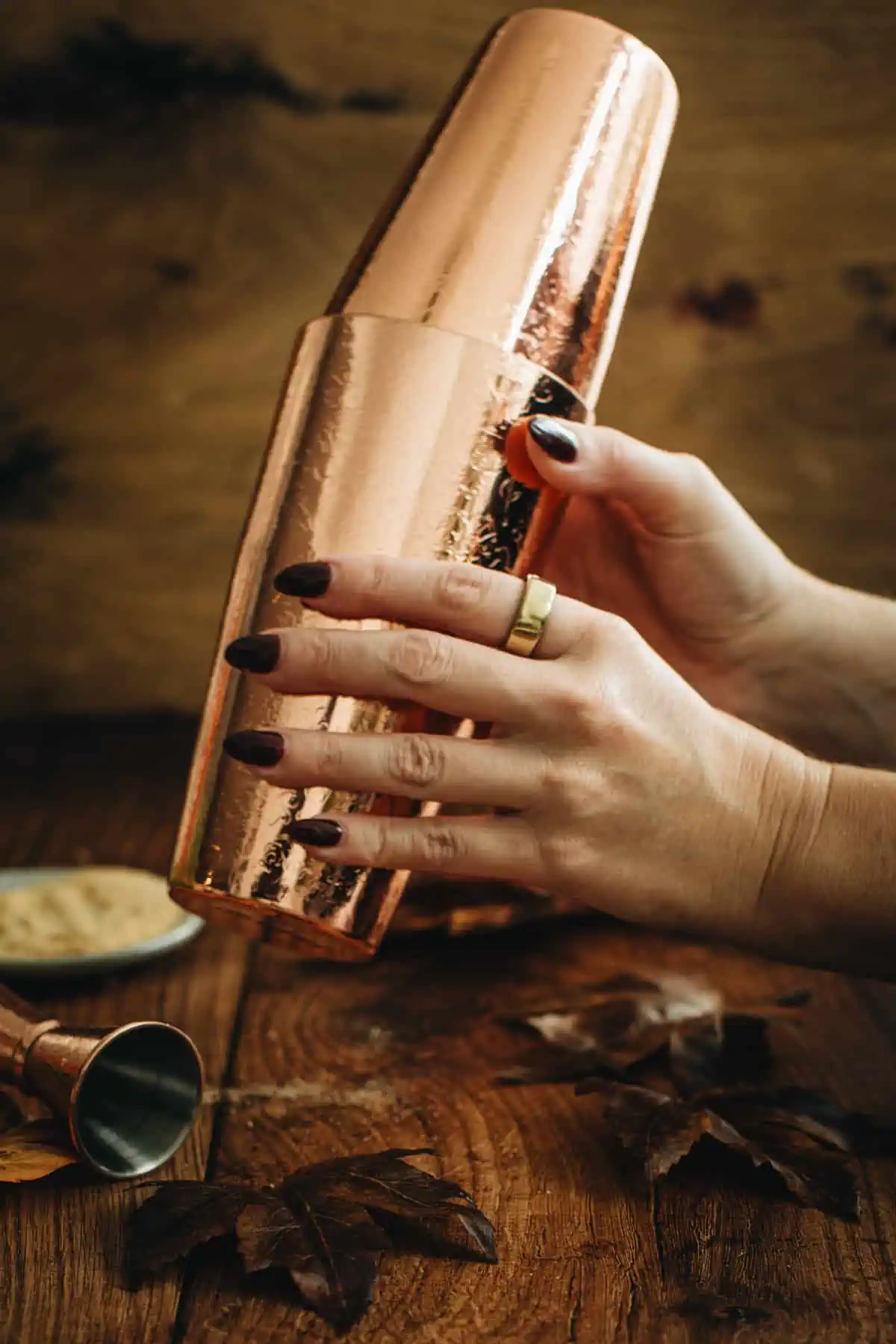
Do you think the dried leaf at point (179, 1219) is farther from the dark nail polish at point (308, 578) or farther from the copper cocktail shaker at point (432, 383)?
the dark nail polish at point (308, 578)

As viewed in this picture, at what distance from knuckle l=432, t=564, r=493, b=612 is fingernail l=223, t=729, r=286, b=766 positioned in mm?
100

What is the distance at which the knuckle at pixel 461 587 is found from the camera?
0.59 meters

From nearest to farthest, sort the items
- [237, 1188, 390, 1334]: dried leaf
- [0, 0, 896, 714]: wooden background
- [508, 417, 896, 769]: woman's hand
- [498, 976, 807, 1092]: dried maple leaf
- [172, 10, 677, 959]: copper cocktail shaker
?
1. [237, 1188, 390, 1334]: dried leaf
2. [172, 10, 677, 959]: copper cocktail shaker
3. [498, 976, 807, 1092]: dried maple leaf
4. [508, 417, 896, 769]: woman's hand
5. [0, 0, 896, 714]: wooden background

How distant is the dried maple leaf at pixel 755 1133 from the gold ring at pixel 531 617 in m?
0.24

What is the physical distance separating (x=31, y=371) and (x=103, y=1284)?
3.26 feet

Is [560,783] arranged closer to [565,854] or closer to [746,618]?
[565,854]

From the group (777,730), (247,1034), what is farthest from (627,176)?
(247,1034)

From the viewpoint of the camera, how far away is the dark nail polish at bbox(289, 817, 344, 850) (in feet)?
1.94

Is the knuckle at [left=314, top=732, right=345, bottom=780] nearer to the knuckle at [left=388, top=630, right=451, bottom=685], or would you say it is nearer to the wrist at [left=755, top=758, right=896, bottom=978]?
the knuckle at [left=388, top=630, right=451, bottom=685]

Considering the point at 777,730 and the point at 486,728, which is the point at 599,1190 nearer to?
the point at 486,728

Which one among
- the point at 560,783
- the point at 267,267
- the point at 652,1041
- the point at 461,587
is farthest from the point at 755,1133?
the point at 267,267

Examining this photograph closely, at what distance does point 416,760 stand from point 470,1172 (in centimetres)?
20

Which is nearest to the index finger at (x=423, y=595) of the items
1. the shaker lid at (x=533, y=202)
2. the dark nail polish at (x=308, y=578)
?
the dark nail polish at (x=308, y=578)

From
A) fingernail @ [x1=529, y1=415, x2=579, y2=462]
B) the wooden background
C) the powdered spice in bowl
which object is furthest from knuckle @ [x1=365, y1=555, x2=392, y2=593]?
the wooden background
